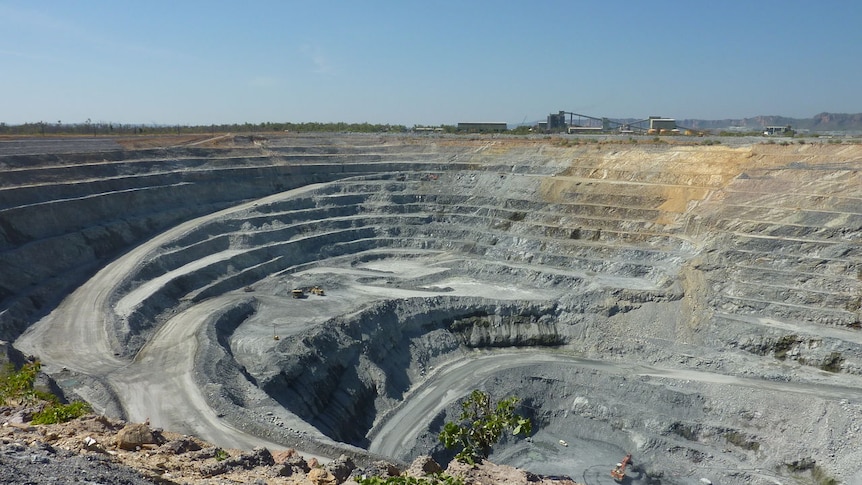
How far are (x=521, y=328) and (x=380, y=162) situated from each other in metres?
33.5

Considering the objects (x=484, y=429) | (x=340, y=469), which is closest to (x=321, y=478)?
(x=340, y=469)

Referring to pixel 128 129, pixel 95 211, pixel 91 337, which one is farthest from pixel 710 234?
pixel 128 129

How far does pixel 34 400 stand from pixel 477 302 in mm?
26801

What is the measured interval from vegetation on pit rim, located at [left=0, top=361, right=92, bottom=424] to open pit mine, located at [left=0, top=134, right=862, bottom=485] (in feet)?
15.9

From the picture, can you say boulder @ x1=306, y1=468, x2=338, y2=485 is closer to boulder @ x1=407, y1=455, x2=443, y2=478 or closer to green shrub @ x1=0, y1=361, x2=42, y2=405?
boulder @ x1=407, y1=455, x2=443, y2=478

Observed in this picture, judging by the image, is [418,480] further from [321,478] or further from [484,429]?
[484,429]

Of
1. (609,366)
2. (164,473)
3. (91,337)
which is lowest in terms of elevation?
(609,366)

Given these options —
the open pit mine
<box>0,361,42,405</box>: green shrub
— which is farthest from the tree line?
<box>0,361,42,405</box>: green shrub

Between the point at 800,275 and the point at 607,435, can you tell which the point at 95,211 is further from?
the point at 800,275

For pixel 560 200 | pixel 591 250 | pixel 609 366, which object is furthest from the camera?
pixel 560 200

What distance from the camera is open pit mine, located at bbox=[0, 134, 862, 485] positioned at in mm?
27406

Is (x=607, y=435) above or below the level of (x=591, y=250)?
below

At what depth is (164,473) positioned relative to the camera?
Answer: 446 inches

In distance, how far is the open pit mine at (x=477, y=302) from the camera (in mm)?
27406
